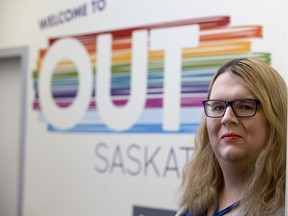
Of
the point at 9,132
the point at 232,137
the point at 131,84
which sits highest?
the point at 131,84

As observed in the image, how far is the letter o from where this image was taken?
12.1ft

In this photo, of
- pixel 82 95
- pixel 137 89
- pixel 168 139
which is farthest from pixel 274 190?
pixel 82 95

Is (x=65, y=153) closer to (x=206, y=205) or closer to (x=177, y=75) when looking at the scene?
(x=177, y=75)

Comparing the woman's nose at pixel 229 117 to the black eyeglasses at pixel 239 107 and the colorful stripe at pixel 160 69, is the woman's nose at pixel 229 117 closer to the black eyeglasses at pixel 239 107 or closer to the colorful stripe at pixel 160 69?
the black eyeglasses at pixel 239 107

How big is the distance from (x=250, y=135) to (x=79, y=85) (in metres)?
2.41

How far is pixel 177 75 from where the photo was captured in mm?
3139

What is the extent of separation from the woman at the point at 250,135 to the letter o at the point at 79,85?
2.21m

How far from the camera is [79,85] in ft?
12.3

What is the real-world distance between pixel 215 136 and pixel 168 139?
166cm

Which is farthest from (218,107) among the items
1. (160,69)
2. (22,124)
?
(22,124)

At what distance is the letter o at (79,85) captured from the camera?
3.70 meters

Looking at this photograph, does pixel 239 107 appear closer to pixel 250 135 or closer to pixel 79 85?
pixel 250 135

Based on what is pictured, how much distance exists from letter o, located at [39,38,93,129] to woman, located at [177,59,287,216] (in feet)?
7.26

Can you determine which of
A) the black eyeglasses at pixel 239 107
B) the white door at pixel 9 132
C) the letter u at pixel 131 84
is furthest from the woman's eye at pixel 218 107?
the white door at pixel 9 132
